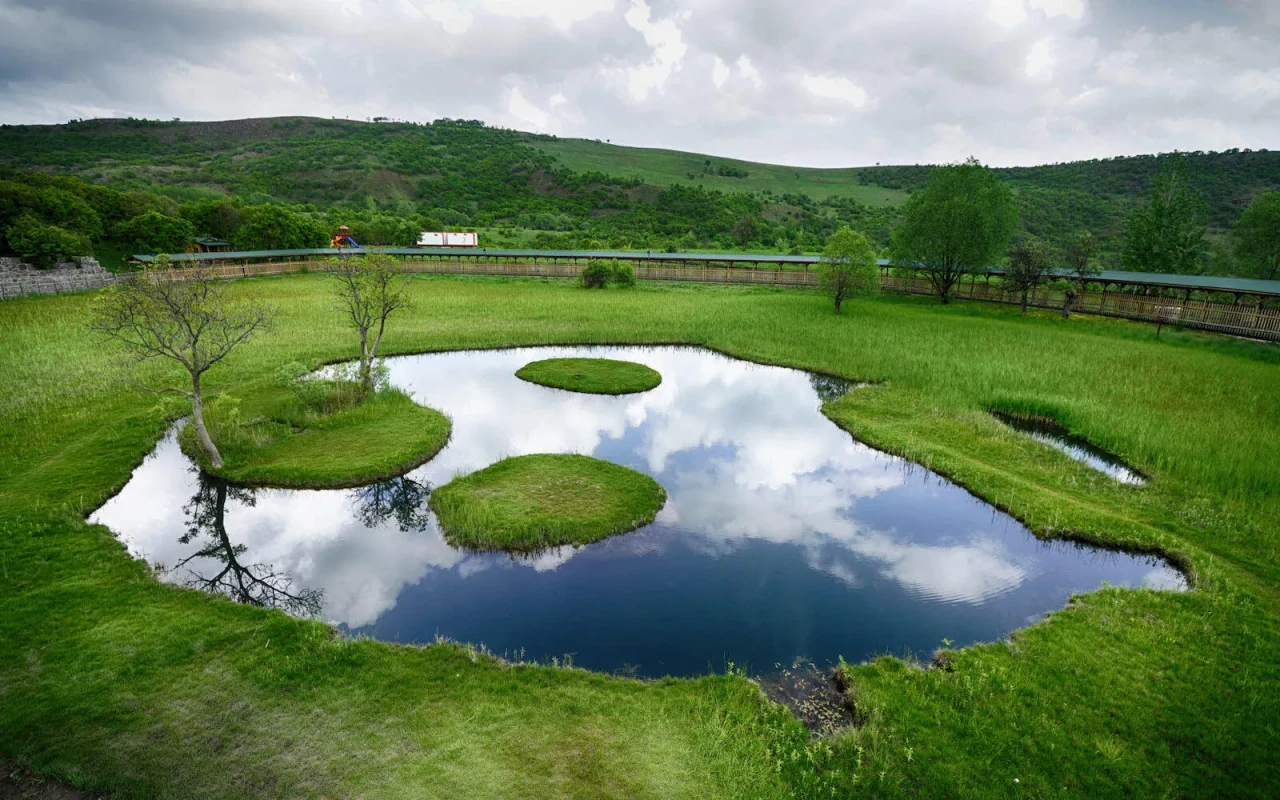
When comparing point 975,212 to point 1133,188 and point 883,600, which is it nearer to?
point 883,600

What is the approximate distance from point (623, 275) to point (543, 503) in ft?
127

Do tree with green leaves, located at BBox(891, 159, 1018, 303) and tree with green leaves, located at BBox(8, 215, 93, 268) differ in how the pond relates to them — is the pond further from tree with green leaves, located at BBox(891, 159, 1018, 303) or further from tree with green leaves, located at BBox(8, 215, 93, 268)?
tree with green leaves, located at BBox(8, 215, 93, 268)

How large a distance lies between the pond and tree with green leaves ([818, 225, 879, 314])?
23.6 m

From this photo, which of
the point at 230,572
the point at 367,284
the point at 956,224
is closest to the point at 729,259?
the point at 956,224

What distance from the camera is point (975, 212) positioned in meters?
40.6

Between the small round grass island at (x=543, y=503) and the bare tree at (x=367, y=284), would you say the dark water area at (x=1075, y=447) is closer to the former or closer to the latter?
the small round grass island at (x=543, y=503)

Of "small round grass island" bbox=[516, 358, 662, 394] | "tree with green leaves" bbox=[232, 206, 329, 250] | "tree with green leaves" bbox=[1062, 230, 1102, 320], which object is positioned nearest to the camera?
"small round grass island" bbox=[516, 358, 662, 394]

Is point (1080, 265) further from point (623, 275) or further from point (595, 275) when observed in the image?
point (595, 275)

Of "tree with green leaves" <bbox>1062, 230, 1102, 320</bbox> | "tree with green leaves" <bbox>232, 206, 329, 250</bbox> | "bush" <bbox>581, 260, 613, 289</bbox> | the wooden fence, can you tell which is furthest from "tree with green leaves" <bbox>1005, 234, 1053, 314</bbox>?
"tree with green leaves" <bbox>232, 206, 329, 250</bbox>

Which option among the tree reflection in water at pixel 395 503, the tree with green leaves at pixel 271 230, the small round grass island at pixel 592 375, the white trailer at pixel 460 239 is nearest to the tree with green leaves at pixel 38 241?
the tree with green leaves at pixel 271 230

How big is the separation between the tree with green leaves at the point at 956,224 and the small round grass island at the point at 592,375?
97.3 ft

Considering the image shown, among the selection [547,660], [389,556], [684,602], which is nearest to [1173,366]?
[684,602]

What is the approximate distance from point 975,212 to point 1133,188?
74600 millimetres

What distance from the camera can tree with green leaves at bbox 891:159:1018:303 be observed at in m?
41.0
